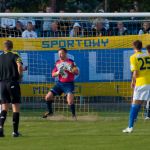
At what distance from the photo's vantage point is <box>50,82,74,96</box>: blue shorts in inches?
823

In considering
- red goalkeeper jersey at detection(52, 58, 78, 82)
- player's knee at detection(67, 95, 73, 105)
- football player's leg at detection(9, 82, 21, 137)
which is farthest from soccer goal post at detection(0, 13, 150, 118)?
football player's leg at detection(9, 82, 21, 137)

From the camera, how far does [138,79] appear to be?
56.9 ft

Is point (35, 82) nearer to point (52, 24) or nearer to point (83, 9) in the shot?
point (52, 24)

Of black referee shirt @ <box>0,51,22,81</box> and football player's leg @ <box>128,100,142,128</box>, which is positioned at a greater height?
black referee shirt @ <box>0,51,22,81</box>

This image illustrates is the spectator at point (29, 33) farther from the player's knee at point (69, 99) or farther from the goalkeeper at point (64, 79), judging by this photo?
the player's knee at point (69, 99)

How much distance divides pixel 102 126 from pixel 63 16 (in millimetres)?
3377

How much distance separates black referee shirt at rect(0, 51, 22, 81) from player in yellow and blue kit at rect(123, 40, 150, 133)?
2.67m

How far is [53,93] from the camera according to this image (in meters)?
21.1

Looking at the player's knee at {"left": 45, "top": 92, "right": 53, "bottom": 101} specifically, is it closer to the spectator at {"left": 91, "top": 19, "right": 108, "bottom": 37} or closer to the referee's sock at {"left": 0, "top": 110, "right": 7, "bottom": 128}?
the spectator at {"left": 91, "top": 19, "right": 108, "bottom": 37}

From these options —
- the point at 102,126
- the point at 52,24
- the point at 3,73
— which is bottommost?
the point at 102,126

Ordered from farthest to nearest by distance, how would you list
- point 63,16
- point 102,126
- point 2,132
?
point 63,16, point 102,126, point 2,132

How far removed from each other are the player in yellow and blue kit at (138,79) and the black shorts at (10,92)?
2.63 meters

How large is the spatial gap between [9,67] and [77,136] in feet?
6.93

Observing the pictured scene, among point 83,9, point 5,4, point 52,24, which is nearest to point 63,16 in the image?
point 52,24
